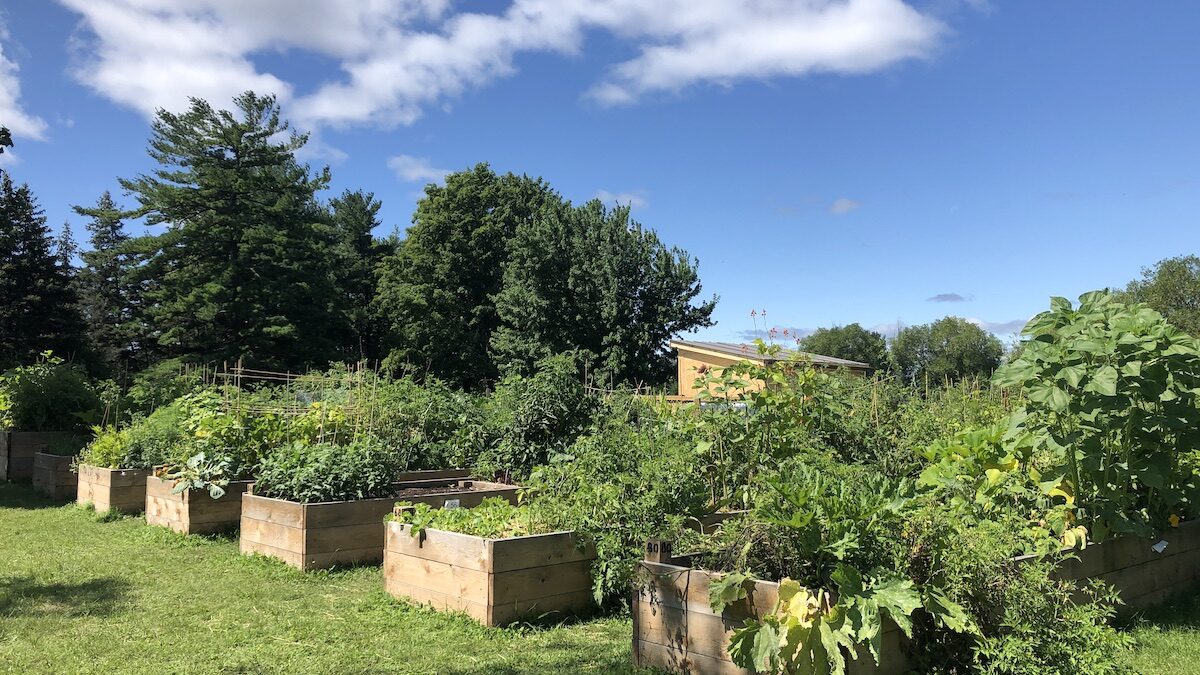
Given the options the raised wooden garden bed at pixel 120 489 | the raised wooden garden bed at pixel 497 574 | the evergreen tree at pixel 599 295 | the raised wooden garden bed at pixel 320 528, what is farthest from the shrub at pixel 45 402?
the evergreen tree at pixel 599 295

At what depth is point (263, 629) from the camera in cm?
455

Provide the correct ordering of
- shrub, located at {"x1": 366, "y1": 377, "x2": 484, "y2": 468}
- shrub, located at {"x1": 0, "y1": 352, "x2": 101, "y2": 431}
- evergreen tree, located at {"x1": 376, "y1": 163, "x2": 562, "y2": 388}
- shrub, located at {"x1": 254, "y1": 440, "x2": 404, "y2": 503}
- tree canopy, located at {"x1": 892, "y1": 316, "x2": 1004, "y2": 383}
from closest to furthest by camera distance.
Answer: shrub, located at {"x1": 254, "y1": 440, "x2": 404, "y2": 503}, shrub, located at {"x1": 366, "y1": 377, "x2": 484, "y2": 468}, shrub, located at {"x1": 0, "y1": 352, "x2": 101, "y2": 431}, evergreen tree, located at {"x1": 376, "y1": 163, "x2": 562, "y2": 388}, tree canopy, located at {"x1": 892, "y1": 316, "x2": 1004, "y2": 383}

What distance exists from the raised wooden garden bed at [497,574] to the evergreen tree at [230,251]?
26.1m

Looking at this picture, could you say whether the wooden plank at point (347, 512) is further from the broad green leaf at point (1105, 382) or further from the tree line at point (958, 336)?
the tree line at point (958, 336)

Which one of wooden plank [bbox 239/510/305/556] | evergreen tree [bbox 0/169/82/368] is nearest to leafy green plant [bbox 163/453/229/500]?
wooden plank [bbox 239/510/305/556]

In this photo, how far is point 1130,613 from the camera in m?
4.58

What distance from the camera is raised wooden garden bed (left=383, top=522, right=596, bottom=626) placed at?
14.9ft

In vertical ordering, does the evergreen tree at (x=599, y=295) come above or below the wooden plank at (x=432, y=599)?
above

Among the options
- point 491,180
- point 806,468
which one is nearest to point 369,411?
point 806,468

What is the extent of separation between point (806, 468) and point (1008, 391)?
6049mm

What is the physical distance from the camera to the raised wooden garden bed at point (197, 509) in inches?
296

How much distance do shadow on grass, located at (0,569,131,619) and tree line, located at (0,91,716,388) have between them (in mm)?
21463

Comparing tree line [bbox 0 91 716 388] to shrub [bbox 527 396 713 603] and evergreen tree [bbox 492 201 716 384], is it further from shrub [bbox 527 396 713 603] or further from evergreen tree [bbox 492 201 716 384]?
shrub [bbox 527 396 713 603]

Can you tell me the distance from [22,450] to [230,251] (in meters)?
19.4
